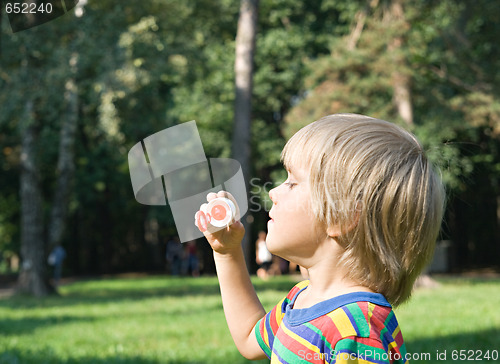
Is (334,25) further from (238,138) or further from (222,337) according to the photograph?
(222,337)

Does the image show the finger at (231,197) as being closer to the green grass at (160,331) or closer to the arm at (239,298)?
the arm at (239,298)

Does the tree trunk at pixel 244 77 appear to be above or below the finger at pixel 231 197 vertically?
below

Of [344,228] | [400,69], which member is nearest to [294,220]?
[344,228]

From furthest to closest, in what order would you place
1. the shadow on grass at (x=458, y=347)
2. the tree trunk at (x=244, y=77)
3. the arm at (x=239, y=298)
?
the tree trunk at (x=244, y=77)
the shadow on grass at (x=458, y=347)
the arm at (x=239, y=298)

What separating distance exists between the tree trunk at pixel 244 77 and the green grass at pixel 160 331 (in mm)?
2658

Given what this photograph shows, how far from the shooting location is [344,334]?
1.42m

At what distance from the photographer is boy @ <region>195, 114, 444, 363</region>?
148cm

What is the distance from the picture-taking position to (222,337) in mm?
7641

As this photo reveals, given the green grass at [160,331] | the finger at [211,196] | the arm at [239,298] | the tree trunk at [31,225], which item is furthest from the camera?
the tree trunk at [31,225]

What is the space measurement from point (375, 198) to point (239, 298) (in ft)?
1.72

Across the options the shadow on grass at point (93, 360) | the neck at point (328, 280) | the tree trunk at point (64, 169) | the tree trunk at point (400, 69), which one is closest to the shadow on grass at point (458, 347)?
the shadow on grass at point (93, 360)

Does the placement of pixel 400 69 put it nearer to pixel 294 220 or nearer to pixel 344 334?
pixel 294 220

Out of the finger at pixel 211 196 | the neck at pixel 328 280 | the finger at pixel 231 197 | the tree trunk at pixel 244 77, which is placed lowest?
the tree trunk at pixel 244 77

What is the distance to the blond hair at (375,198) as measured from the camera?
1516 millimetres
